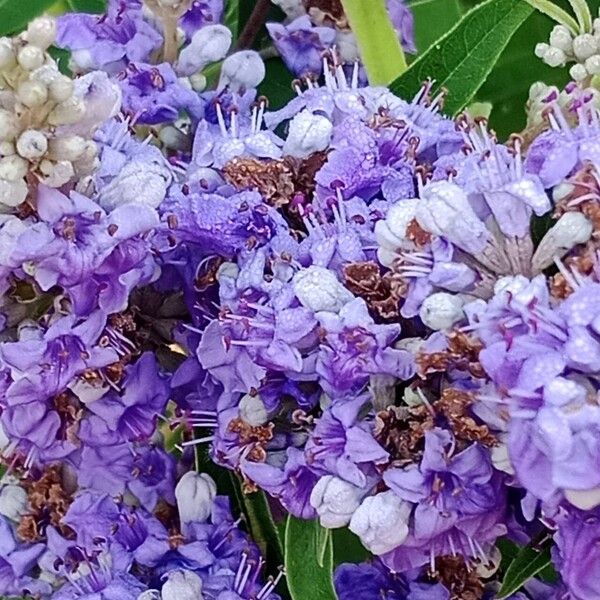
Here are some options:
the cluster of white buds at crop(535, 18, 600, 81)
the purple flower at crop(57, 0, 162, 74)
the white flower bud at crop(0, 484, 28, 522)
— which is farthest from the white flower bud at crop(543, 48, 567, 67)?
the white flower bud at crop(0, 484, 28, 522)

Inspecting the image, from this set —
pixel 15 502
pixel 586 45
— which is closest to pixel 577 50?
pixel 586 45

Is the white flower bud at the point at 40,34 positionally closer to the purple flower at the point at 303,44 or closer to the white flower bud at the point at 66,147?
the white flower bud at the point at 66,147

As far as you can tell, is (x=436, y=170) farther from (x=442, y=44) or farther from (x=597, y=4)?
(x=597, y=4)

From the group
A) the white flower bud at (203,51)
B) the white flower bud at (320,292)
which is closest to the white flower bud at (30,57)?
the white flower bud at (320,292)

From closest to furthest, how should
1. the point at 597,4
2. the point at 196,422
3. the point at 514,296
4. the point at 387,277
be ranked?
the point at 514,296, the point at 387,277, the point at 196,422, the point at 597,4

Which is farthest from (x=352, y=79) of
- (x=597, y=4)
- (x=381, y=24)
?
(x=597, y=4)

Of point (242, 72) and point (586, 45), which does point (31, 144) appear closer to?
point (242, 72)
